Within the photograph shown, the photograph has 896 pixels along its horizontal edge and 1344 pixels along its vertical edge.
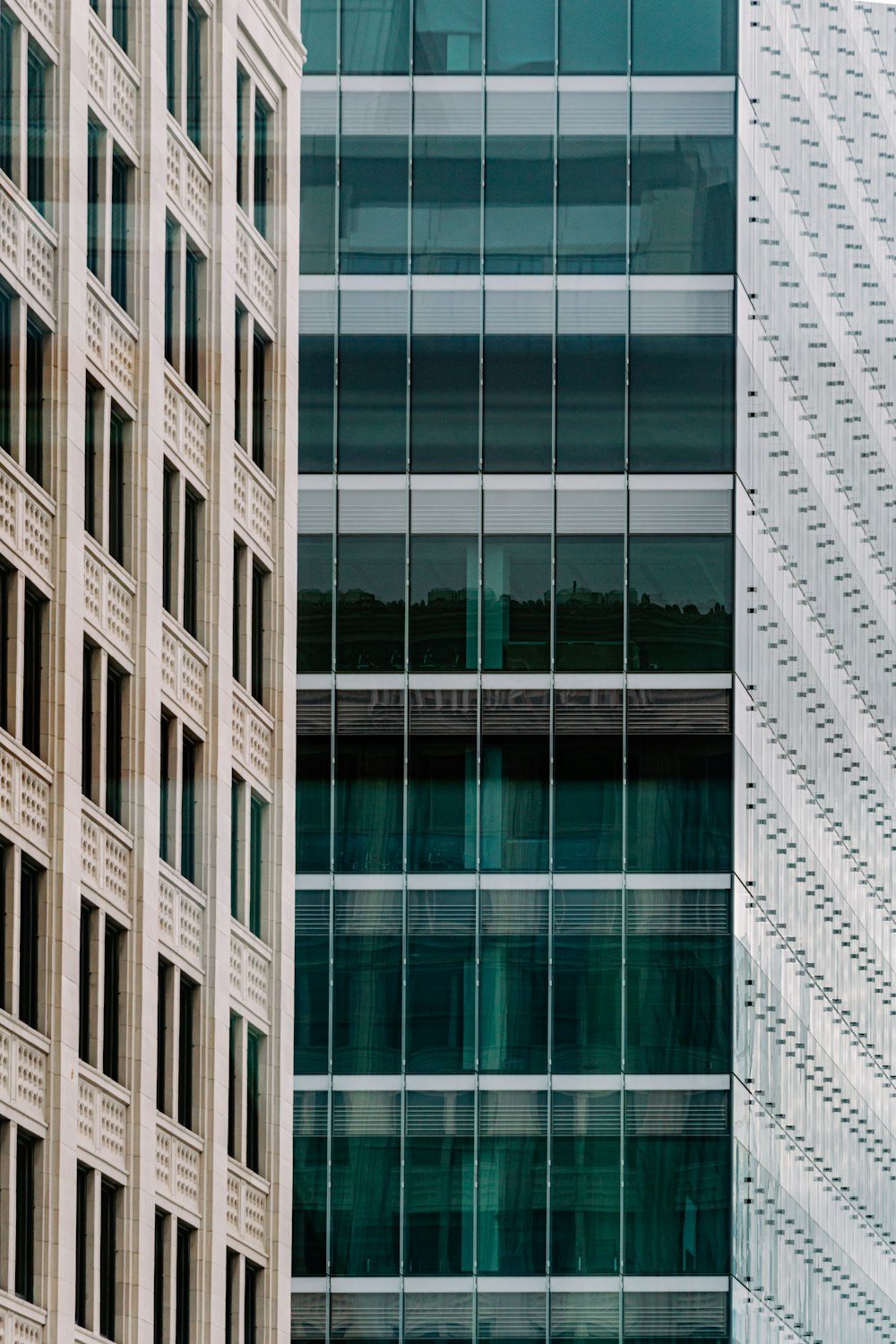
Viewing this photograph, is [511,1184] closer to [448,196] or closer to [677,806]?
[677,806]

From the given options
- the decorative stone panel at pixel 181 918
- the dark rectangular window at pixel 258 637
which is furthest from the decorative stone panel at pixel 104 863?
the dark rectangular window at pixel 258 637

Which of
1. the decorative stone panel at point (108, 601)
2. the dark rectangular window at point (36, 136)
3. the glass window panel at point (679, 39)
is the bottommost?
the decorative stone panel at point (108, 601)

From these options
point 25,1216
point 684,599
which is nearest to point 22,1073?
point 25,1216

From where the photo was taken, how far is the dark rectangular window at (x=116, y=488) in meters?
39.9

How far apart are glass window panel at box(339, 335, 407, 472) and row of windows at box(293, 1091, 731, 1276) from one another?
38.6 ft

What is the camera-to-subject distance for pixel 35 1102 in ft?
119

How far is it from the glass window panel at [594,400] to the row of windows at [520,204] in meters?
1.46

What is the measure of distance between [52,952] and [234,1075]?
801cm

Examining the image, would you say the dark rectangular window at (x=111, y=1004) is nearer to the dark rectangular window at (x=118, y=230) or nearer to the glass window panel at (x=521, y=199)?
the dark rectangular window at (x=118, y=230)

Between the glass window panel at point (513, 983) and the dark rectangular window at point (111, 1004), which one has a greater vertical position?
the dark rectangular window at point (111, 1004)

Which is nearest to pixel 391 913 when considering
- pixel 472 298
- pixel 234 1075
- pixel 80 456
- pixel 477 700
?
pixel 477 700

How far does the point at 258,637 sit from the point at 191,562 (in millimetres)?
3577

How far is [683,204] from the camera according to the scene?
65.6 meters

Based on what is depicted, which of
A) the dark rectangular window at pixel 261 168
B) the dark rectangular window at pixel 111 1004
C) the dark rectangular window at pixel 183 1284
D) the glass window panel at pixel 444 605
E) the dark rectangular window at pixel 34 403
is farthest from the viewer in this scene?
the glass window panel at pixel 444 605
